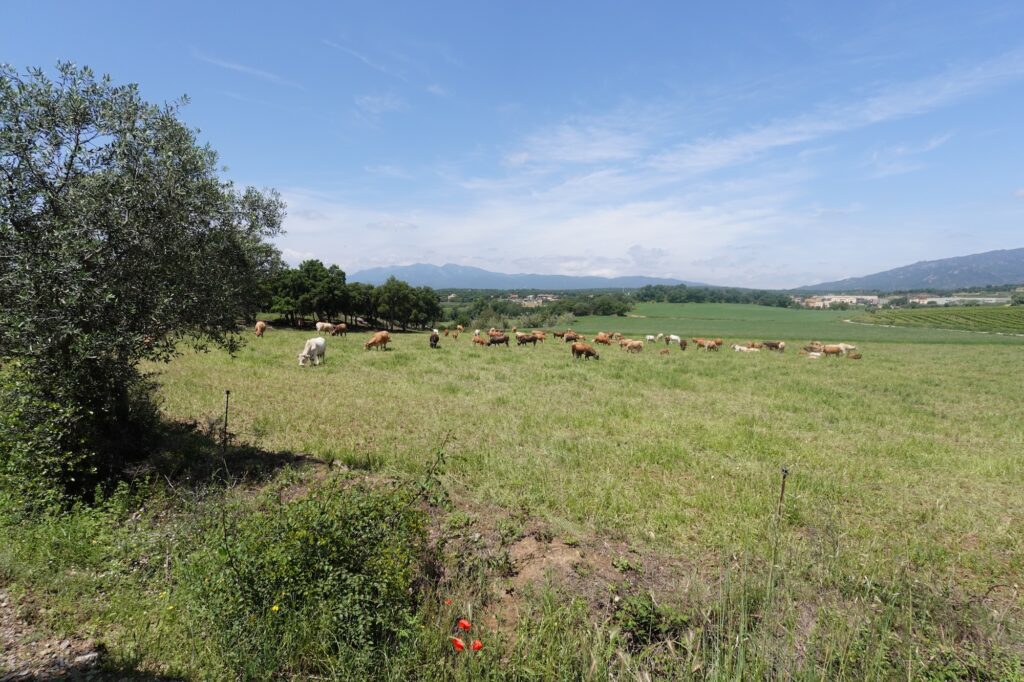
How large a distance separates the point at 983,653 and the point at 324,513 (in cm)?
694

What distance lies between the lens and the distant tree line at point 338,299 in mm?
51438

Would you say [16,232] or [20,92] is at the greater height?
[20,92]

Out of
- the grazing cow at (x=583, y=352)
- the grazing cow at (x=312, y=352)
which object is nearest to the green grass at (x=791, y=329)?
the grazing cow at (x=583, y=352)

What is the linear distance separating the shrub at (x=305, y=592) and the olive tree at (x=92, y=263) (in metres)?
4.08

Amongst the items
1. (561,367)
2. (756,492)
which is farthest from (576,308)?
(756,492)

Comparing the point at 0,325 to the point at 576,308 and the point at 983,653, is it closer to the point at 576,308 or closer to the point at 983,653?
the point at 983,653

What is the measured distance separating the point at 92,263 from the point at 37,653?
19.5 feet

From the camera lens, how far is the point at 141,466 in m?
8.11

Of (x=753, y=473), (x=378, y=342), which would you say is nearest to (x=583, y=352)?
(x=378, y=342)

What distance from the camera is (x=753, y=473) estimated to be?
359 inches

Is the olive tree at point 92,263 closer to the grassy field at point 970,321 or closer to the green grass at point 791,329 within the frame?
the green grass at point 791,329

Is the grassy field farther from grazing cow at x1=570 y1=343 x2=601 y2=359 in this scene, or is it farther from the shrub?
the shrub

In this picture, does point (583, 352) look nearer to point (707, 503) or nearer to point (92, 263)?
point (707, 503)

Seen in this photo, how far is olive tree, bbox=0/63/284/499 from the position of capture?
6.55m
